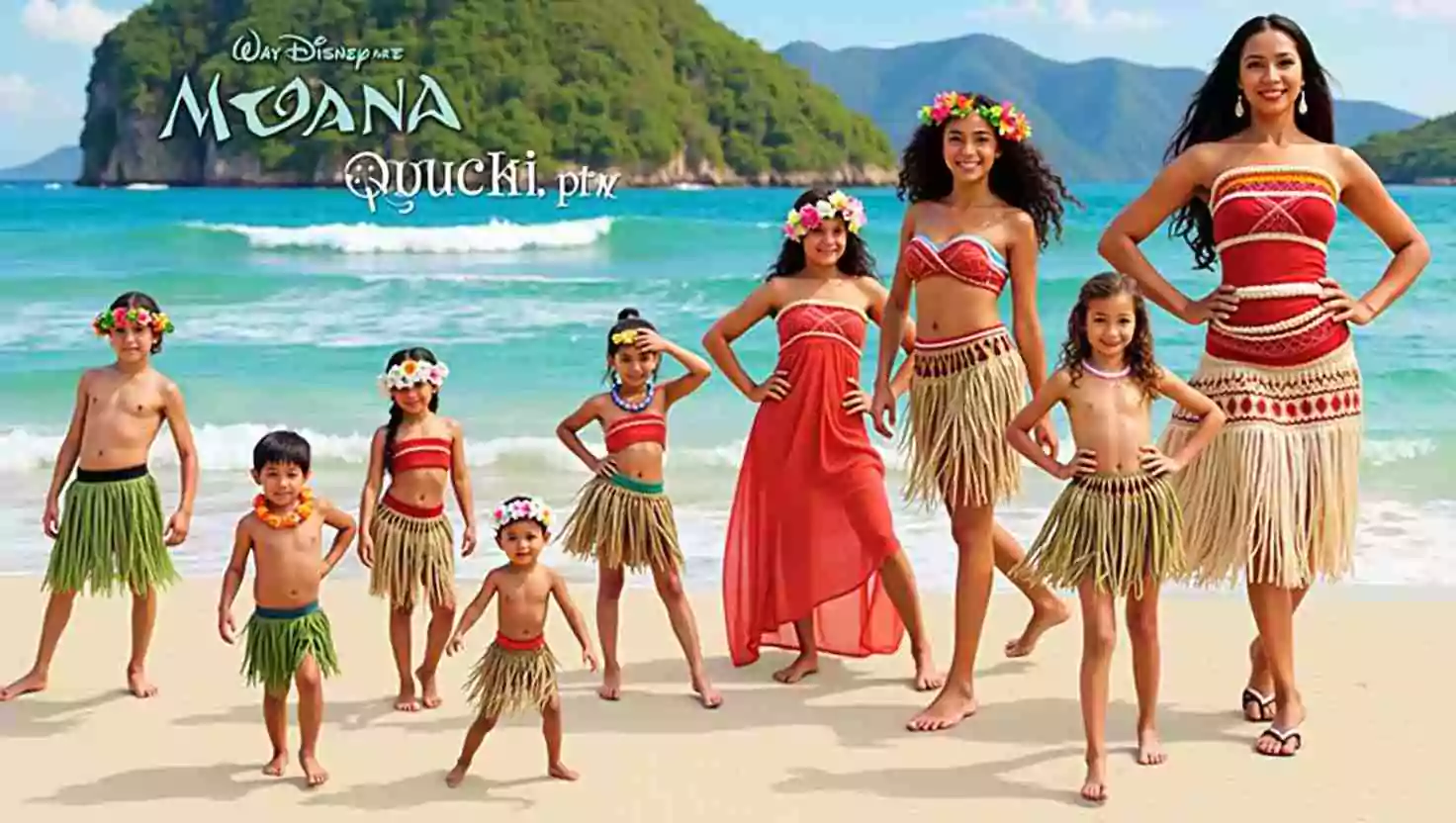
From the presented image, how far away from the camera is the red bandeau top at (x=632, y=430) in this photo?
4.92m

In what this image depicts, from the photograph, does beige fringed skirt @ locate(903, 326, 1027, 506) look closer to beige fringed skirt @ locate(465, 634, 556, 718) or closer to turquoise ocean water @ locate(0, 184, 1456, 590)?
beige fringed skirt @ locate(465, 634, 556, 718)

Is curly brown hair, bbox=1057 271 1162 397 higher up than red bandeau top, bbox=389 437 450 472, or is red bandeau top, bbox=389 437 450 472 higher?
curly brown hair, bbox=1057 271 1162 397

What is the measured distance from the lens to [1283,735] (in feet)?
14.5

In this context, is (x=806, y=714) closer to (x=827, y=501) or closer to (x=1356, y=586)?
(x=827, y=501)

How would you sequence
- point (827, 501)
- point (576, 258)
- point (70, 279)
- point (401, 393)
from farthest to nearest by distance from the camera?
point (576, 258) < point (70, 279) < point (827, 501) < point (401, 393)

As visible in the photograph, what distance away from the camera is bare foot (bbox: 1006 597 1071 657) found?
17.5ft

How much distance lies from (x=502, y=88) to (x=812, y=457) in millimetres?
41224

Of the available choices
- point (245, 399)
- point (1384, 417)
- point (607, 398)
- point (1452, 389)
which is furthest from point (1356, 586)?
point (245, 399)

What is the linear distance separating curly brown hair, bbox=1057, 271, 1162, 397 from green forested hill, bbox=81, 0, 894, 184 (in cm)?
3949

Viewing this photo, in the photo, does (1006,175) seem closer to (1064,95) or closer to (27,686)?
(27,686)

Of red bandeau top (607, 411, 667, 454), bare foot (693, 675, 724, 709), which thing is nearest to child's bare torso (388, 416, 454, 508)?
red bandeau top (607, 411, 667, 454)

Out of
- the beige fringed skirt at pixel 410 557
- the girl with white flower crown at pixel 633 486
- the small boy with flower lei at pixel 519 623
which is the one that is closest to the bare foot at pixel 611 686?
the girl with white flower crown at pixel 633 486

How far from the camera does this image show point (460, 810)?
13.1ft

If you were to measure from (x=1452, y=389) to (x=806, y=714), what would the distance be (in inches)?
373
